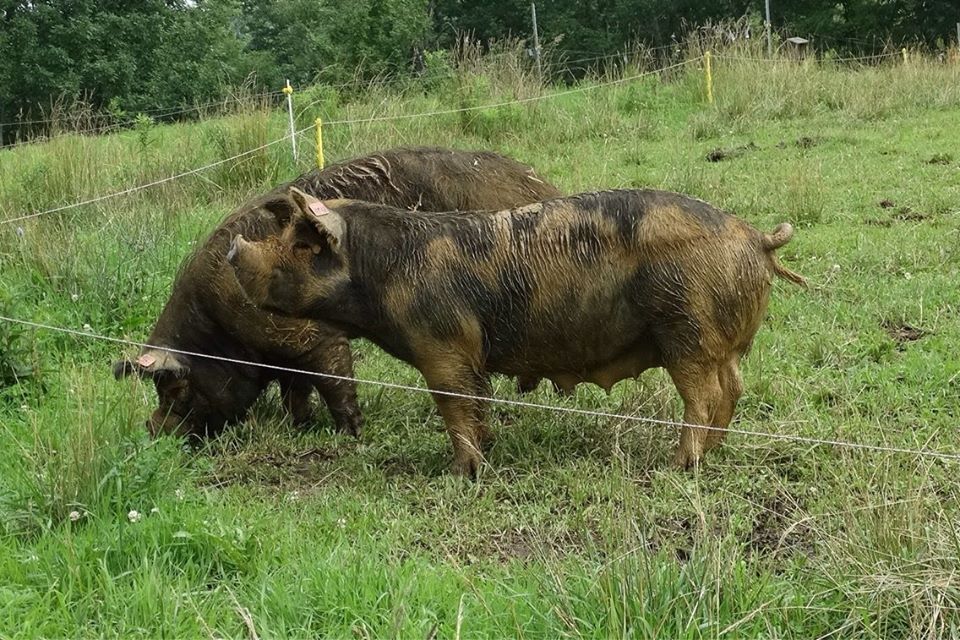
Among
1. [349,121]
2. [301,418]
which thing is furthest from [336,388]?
[349,121]

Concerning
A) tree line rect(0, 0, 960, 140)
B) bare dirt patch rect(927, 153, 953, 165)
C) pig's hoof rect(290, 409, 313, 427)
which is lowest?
pig's hoof rect(290, 409, 313, 427)

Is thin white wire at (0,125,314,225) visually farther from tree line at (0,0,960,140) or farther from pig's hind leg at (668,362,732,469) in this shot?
tree line at (0,0,960,140)

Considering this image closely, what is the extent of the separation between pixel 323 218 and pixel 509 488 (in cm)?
146

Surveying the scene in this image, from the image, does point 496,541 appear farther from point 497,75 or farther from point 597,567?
point 497,75

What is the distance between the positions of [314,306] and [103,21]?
34.6 metres

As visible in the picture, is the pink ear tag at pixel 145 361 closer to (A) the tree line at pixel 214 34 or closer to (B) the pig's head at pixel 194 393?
(B) the pig's head at pixel 194 393

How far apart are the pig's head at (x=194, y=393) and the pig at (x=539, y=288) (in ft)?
3.06

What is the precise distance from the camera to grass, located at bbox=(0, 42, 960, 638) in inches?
126

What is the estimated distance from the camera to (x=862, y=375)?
17.9ft

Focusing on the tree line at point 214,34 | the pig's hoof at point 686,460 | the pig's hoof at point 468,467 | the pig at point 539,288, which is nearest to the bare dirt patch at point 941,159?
the pig at point 539,288

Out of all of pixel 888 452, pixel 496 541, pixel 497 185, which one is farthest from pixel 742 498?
pixel 497 185

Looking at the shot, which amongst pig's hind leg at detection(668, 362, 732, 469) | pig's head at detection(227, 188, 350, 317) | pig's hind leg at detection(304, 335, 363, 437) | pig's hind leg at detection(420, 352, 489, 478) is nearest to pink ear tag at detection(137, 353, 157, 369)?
pig's head at detection(227, 188, 350, 317)

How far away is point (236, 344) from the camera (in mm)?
5734

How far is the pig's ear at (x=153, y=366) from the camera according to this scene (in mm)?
5156
